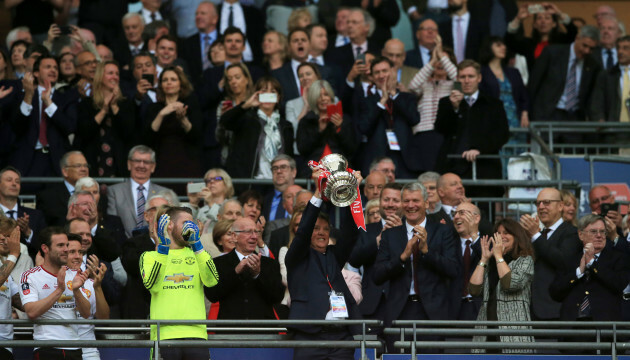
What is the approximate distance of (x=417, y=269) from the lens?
36.2ft

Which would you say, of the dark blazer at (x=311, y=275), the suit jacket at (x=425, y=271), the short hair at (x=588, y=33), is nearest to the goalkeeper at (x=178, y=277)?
the dark blazer at (x=311, y=275)

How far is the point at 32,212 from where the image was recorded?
1250 centimetres

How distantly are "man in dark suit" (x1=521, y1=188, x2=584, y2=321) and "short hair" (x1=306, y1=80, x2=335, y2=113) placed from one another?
2.84 metres

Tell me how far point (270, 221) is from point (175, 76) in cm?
237

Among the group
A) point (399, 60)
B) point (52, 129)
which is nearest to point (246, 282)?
point (52, 129)

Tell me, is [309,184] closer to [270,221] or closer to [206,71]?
[270,221]

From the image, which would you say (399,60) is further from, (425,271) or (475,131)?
(425,271)

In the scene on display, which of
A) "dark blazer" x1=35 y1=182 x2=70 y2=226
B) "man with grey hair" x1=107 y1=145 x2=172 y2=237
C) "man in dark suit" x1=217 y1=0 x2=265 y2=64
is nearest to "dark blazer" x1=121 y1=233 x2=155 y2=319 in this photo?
"man with grey hair" x1=107 y1=145 x2=172 y2=237

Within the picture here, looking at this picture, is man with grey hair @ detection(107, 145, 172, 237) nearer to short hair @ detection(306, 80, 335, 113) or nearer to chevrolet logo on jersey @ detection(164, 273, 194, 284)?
short hair @ detection(306, 80, 335, 113)

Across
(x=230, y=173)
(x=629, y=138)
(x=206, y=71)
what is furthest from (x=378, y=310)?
(x=629, y=138)

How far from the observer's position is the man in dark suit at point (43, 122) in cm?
1380

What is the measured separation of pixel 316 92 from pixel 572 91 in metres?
4.51

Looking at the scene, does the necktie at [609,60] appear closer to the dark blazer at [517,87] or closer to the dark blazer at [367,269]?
the dark blazer at [517,87]

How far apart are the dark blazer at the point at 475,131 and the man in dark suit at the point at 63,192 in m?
4.20
